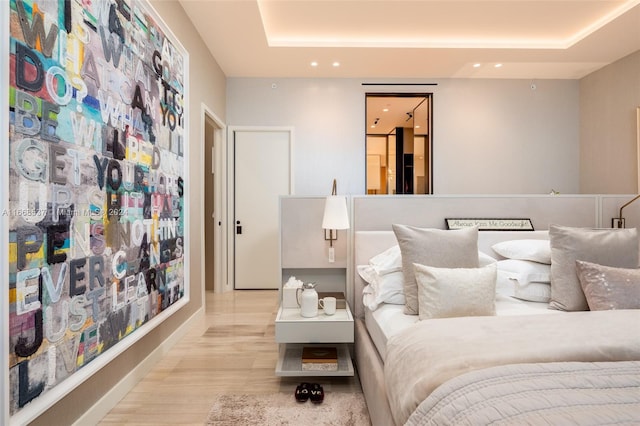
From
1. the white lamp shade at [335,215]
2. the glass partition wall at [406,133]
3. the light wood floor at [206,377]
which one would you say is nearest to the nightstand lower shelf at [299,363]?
the light wood floor at [206,377]

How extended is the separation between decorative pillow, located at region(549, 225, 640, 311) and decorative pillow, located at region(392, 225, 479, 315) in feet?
1.41

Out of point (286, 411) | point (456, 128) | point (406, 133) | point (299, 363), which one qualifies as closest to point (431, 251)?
point (299, 363)

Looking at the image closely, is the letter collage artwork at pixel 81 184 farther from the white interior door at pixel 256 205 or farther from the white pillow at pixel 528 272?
the white pillow at pixel 528 272

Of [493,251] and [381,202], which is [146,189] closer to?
[381,202]

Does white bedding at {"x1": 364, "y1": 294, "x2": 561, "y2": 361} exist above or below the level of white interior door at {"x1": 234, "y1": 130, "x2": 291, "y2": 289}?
below

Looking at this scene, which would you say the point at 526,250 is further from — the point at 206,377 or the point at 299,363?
the point at 206,377

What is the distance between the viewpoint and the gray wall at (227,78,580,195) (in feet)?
13.6

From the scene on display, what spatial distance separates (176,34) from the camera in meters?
2.52

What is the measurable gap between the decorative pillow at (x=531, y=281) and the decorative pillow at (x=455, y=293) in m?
0.34

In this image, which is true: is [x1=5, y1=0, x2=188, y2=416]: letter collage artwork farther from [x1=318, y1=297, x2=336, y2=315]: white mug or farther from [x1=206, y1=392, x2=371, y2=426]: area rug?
[x1=318, y1=297, x2=336, y2=315]: white mug

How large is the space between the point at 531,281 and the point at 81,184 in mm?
2367

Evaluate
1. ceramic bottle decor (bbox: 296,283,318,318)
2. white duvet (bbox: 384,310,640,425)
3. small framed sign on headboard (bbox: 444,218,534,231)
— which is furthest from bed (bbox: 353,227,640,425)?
small framed sign on headboard (bbox: 444,218,534,231)

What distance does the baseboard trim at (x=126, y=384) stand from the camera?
157cm

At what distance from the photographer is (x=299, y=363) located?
6.39ft
